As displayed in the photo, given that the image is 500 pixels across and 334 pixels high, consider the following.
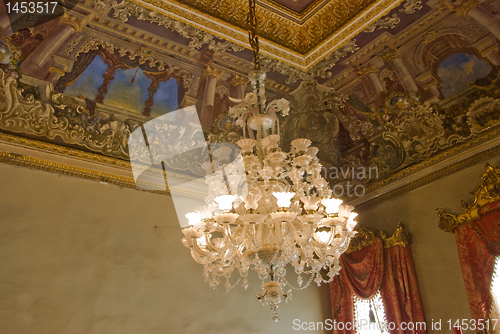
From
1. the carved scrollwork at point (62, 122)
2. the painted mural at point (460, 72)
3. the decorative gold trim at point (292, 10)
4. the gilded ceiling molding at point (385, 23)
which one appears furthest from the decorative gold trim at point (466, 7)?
the carved scrollwork at point (62, 122)

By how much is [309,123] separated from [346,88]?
0.97 meters

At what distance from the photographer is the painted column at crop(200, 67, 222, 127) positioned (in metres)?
6.29

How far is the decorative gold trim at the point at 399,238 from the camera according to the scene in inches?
242

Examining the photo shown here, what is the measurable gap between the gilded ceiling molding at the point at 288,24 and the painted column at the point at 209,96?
28.3 inches

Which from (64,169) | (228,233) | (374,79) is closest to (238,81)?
(374,79)

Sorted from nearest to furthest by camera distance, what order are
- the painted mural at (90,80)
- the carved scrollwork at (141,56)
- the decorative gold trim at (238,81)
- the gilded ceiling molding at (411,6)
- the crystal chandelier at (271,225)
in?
the crystal chandelier at (271,225) < the gilded ceiling molding at (411,6) < the carved scrollwork at (141,56) < the painted mural at (90,80) < the decorative gold trim at (238,81)

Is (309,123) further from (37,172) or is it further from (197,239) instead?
(37,172)

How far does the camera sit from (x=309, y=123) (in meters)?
7.28

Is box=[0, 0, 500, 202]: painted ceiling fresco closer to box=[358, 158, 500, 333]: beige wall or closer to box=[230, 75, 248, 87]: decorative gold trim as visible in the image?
box=[230, 75, 248, 87]: decorative gold trim

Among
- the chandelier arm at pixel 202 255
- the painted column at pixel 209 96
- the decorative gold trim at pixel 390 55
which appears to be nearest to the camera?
the chandelier arm at pixel 202 255

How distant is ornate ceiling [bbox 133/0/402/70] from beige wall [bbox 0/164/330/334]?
9.00 feet

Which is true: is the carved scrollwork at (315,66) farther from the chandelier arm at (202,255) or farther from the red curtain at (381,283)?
the chandelier arm at (202,255)

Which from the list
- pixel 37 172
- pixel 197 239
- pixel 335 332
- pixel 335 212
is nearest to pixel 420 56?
pixel 335 212

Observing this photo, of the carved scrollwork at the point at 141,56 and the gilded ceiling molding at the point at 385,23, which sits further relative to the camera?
the carved scrollwork at the point at 141,56
